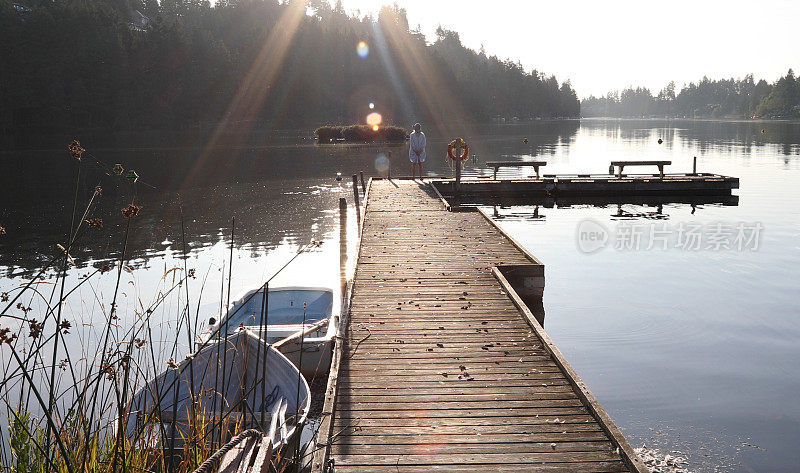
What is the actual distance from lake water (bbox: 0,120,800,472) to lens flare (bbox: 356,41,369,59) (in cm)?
8385

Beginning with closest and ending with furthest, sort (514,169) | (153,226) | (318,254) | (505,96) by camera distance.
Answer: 1. (318,254)
2. (153,226)
3. (514,169)
4. (505,96)

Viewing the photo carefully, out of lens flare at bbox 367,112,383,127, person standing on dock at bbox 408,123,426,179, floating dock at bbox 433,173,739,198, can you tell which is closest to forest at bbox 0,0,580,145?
lens flare at bbox 367,112,383,127

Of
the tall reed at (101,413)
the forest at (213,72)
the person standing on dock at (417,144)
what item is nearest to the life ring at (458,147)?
the person standing on dock at (417,144)

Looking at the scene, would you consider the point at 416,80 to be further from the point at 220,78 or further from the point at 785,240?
the point at 785,240

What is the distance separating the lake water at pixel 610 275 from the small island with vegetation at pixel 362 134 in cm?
2708

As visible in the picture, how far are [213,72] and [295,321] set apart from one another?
274ft

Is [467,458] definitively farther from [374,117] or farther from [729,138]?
[374,117]

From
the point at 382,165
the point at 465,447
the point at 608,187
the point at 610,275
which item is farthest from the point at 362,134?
the point at 465,447

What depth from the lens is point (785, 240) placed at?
712 inches

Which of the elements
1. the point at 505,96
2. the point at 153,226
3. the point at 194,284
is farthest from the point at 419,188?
the point at 505,96

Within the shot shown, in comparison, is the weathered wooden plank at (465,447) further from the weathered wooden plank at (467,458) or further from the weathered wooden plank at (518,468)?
the weathered wooden plank at (518,468)

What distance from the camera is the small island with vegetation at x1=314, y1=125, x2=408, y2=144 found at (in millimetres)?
60344

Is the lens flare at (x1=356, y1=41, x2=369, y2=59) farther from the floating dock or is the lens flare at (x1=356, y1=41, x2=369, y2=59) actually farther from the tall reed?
the tall reed

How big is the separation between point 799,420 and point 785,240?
1234 centimetres
